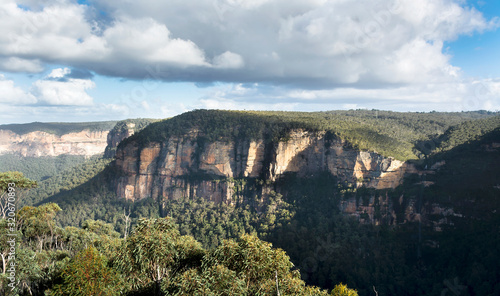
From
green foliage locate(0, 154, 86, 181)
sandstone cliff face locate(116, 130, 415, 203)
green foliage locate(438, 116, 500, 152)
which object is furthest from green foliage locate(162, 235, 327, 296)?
green foliage locate(0, 154, 86, 181)

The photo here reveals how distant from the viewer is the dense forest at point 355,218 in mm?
41091

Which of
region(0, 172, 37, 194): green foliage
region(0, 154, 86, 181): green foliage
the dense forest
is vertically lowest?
region(0, 154, 86, 181): green foliage

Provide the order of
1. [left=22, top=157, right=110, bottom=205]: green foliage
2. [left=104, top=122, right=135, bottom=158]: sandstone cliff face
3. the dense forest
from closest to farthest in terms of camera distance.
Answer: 1. the dense forest
2. [left=22, top=157, right=110, bottom=205]: green foliage
3. [left=104, top=122, right=135, bottom=158]: sandstone cliff face

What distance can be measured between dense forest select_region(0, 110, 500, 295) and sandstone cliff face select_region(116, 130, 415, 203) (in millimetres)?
1623

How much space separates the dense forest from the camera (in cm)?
4109

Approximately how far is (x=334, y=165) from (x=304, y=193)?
778 centimetres

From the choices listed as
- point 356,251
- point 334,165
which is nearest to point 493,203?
point 356,251

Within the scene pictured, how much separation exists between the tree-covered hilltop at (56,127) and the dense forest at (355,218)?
91416 millimetres

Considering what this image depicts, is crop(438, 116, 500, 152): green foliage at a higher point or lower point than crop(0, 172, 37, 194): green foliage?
higher

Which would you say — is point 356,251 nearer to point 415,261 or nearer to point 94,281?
point 415,261

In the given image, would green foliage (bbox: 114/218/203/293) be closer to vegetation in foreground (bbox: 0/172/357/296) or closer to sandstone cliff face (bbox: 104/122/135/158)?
vegetation in foreground (bbox: 0/172/357/296)

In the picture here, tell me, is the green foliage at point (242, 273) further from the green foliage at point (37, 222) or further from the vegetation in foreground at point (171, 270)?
the green foliage at point (37, 222)

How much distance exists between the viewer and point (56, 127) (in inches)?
6245

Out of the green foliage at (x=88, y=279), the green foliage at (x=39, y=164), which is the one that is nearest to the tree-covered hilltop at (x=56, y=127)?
the green foliage at (x=39, y=164)
